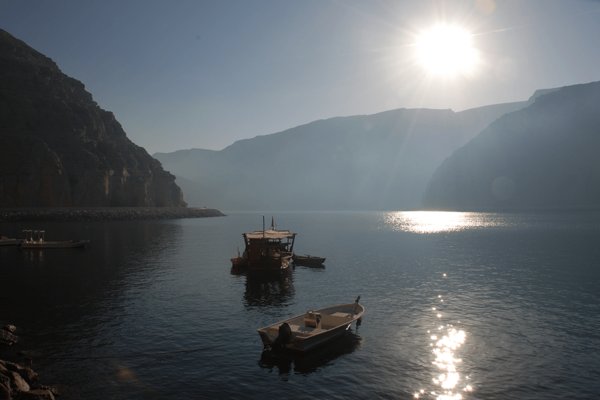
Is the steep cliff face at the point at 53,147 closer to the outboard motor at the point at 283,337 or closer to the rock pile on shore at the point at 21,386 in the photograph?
the rock pile on shore at the point at 21,386

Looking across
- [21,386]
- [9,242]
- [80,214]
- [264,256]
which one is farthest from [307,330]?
[80,214]

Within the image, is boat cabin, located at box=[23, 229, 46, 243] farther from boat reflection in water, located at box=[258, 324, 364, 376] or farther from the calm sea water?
boat reflection in water, located at box=[258, 324, 364, 376]

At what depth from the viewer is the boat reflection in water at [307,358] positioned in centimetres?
1908

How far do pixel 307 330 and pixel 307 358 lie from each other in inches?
80.0

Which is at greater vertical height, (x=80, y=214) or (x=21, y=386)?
(x=80, y=214)

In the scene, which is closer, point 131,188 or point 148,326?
point 148,326

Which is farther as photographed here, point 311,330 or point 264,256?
point 264,256

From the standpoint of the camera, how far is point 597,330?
2448 cm

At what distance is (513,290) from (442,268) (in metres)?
14.4

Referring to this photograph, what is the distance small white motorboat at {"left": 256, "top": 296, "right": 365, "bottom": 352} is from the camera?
66.3 ft

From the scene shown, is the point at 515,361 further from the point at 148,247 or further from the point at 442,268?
the point at 148,247

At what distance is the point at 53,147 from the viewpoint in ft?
431

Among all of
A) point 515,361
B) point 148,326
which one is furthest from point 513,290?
point 148,326

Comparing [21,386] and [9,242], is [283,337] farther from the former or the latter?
[9,242]
